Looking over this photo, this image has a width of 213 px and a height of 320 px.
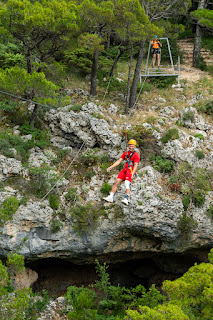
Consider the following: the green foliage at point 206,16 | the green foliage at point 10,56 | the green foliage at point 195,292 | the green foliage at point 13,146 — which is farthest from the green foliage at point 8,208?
the green foliage at point 206,16

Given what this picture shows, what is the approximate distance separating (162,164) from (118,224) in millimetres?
3034

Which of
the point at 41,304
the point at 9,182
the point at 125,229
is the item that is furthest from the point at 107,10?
the point at 41,304

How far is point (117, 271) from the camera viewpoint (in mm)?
15406

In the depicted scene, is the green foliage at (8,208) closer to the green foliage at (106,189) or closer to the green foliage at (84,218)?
the green foliage at (84,218)

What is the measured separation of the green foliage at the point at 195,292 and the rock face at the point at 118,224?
3294mm

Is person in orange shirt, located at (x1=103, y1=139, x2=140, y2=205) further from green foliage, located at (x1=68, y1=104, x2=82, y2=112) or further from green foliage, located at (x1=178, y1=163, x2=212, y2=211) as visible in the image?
green foliage, located at (x1=68, y1=104, x2=82, y2=112)

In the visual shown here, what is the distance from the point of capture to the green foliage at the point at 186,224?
11711 millimetres

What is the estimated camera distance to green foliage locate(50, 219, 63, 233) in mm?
11203

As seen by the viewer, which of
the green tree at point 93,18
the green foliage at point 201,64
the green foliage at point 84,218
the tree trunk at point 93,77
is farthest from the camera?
the green foliage at point 201,64

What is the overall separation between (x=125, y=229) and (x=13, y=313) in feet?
16.1

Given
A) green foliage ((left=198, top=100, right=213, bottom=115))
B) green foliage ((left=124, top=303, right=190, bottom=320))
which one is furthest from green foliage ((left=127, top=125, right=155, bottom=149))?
green foliage ((left=124, top=303, right=190, bottom=320))

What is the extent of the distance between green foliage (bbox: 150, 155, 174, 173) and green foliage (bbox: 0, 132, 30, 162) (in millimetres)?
5165

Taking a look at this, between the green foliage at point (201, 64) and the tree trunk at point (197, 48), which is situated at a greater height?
the tree trunk at point (197, 48)

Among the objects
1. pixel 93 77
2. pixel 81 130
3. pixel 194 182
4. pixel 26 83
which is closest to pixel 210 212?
pixel 194 182
